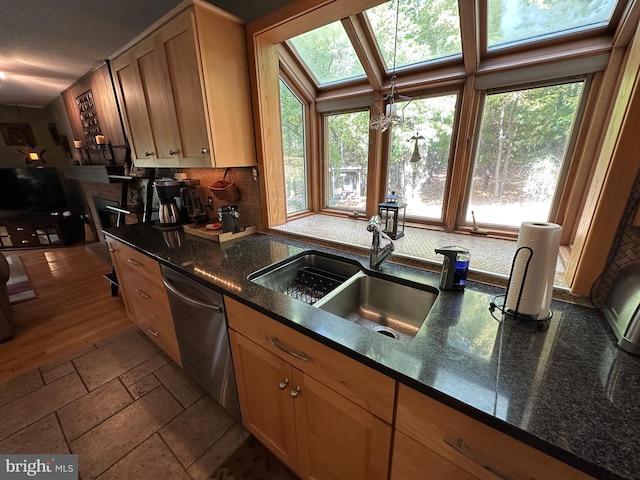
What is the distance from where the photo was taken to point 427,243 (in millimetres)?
1396

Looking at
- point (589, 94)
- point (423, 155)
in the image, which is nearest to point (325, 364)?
point (423, 155)

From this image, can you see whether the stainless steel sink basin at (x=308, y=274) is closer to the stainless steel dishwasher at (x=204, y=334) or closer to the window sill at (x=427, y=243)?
the window sill at (x=427, y=243)

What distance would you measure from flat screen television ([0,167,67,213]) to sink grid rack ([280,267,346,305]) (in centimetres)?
583

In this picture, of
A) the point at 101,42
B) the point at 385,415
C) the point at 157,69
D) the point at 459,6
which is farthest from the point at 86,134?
the point at 385,415

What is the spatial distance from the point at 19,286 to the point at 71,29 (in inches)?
118

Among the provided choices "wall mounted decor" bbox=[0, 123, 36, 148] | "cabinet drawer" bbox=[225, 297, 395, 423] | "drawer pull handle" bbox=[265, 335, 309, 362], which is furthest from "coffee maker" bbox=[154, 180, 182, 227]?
"wall mounted decor" bbox=[0, 123, 36, 148]

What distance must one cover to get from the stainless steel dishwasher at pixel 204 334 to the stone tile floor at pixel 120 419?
21 centimetres

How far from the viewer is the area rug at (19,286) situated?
274 centimetres

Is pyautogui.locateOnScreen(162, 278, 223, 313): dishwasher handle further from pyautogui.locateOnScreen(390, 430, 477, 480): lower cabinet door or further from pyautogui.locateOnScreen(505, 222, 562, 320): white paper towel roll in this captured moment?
pyautogui.locateOnScreen(505, 222, 562, 320): white paper towel roll

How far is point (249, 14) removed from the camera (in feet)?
4.67

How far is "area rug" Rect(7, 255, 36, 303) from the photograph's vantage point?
2.74 meters

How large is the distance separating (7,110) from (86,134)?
8.92ft

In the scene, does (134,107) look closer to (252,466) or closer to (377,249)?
(377,249)

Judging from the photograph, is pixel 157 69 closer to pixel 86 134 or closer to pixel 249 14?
pixel 249 14
